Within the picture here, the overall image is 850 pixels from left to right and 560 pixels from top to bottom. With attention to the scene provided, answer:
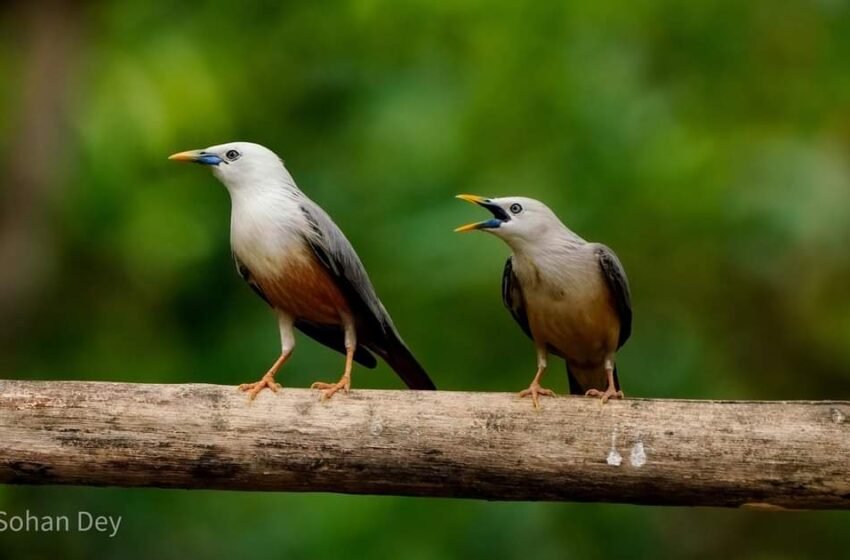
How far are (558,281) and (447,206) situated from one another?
2.83 metres

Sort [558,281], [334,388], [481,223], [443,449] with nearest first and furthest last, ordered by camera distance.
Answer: [443,449], [334,388], [481,223], [558,281]

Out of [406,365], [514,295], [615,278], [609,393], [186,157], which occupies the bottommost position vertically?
[406,365]

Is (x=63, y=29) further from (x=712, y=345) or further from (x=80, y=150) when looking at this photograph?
(x=712, y=345)

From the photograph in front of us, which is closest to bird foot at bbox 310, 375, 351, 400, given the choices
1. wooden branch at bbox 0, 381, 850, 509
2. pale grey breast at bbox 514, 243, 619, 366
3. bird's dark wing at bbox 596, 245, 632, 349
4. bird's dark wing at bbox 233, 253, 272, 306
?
wooden branch at bbox 0, 381, 850, 509

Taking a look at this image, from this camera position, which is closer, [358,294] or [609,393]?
[609,393]

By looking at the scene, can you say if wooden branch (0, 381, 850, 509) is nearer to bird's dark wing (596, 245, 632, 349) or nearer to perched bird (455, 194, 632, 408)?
perched bird (455, 194, 632, 408)

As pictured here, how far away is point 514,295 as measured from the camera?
19.3 feet

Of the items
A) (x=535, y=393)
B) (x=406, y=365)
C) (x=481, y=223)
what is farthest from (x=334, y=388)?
(x=481, y=223)

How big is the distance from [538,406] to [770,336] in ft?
13.3

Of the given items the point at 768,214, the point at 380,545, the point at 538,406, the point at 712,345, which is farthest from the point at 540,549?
the point at 538,406

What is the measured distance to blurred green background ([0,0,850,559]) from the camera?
Result: 8.28 metres

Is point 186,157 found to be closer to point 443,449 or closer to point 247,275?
point 247,275

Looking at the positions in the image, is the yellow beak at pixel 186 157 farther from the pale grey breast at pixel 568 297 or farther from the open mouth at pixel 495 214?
the pale grey breast at pixel 568 297

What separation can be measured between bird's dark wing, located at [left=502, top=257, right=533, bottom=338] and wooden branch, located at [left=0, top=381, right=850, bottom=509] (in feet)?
3.23
